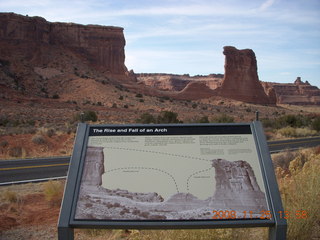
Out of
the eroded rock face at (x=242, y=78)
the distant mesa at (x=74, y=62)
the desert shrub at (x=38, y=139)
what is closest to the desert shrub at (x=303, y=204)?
the desert shrub at (x=38, y=139)

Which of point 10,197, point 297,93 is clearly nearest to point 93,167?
point 10,197

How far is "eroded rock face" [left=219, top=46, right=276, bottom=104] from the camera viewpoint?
82938mm

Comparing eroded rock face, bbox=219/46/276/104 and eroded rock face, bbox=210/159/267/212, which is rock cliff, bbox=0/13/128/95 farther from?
eroded rock face, bbox=210/159/267/212

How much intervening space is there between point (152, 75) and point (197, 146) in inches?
5353

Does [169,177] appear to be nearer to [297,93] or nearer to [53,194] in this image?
[53,194]

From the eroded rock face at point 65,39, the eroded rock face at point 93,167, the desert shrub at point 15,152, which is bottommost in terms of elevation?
the desert shrub at point 15,152

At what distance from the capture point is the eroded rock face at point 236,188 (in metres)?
4.23

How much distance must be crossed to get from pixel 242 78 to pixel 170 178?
8259cm

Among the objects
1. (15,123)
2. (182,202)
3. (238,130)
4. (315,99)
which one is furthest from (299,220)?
(315,99)

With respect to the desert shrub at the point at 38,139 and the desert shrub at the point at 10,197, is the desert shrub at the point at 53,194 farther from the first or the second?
the desert shrub at the point at 38,139

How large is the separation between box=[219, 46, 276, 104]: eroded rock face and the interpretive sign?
78808mm

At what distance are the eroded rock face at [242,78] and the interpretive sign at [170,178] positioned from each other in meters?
78.8

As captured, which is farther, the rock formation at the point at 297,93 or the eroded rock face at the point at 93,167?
the rock formation at the point at 297,93

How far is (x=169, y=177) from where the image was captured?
4.44 m
